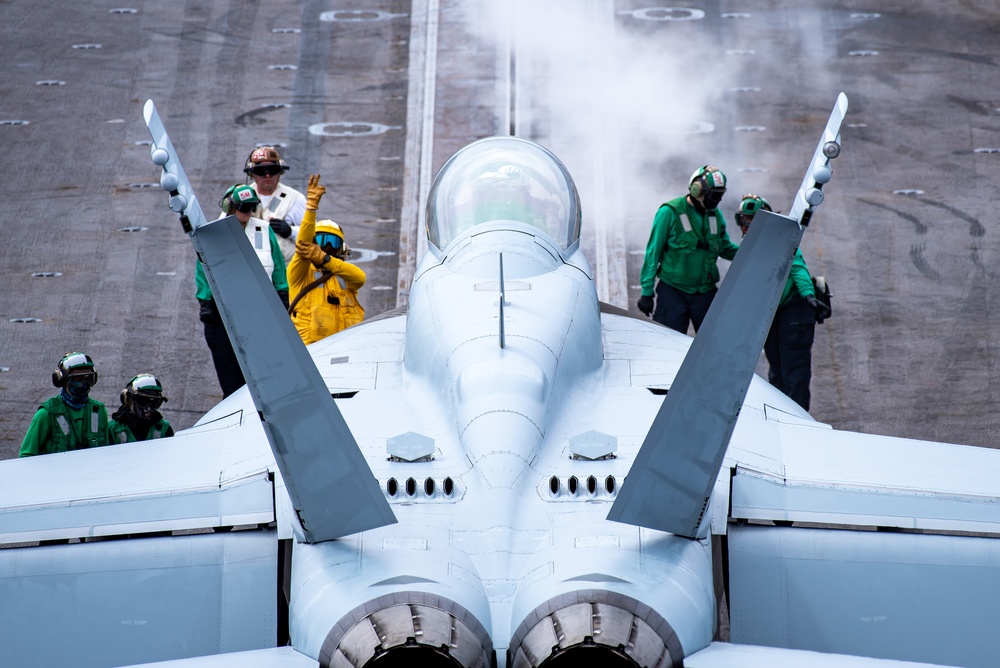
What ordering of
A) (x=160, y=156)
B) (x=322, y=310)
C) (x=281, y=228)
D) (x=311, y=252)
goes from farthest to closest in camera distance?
(x=281, y=228), (x=322, y=310), (x=311, y=252), (x=160, y=156)

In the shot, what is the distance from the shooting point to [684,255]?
12094 millimetres

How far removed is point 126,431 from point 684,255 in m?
5.20

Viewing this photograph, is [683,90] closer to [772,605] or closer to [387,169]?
[387,169]

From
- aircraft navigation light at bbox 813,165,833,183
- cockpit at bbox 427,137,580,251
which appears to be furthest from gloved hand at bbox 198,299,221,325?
aircraft navigation light at bbox 813,165,833,183

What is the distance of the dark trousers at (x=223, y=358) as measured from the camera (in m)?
11.4

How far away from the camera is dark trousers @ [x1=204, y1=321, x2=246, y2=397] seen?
37.4 feet

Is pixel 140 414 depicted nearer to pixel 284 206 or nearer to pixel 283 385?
pixel 284 206

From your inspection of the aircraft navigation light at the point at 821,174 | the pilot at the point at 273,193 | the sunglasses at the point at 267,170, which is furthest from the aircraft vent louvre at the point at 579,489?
the sunglasses at the point at 267,170

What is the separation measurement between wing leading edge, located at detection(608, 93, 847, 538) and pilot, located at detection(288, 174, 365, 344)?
5162 mm

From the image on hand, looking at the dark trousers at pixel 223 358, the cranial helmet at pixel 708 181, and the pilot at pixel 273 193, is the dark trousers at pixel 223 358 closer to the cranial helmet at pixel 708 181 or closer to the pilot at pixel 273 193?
the pilot at pixel 273 193

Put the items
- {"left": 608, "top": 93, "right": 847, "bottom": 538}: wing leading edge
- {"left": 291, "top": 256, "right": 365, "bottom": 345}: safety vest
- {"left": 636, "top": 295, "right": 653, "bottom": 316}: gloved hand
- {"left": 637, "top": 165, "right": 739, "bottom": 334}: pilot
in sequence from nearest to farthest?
{"left": 608, "top": 93, "right": 847, "bottom": 538}: wing leading edge, {"left": 291, "top": 256, "right": 365, "bottom": 345}: safety vest, {"left": 637, "top": 165, "right": 739, "bottom": 334}: pilot, {"left": 636, "top": 295, "right": 653, "bottom": 316}: gloved hand

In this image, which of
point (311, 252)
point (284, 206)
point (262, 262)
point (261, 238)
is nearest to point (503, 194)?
point (311, 252)

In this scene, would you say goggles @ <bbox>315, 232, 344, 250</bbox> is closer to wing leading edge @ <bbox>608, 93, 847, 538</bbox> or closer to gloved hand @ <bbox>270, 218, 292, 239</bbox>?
gloved hand @ <bbox>270, 218, 292, 239</bbox>

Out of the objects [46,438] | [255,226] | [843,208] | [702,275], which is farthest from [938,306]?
[46,438]
